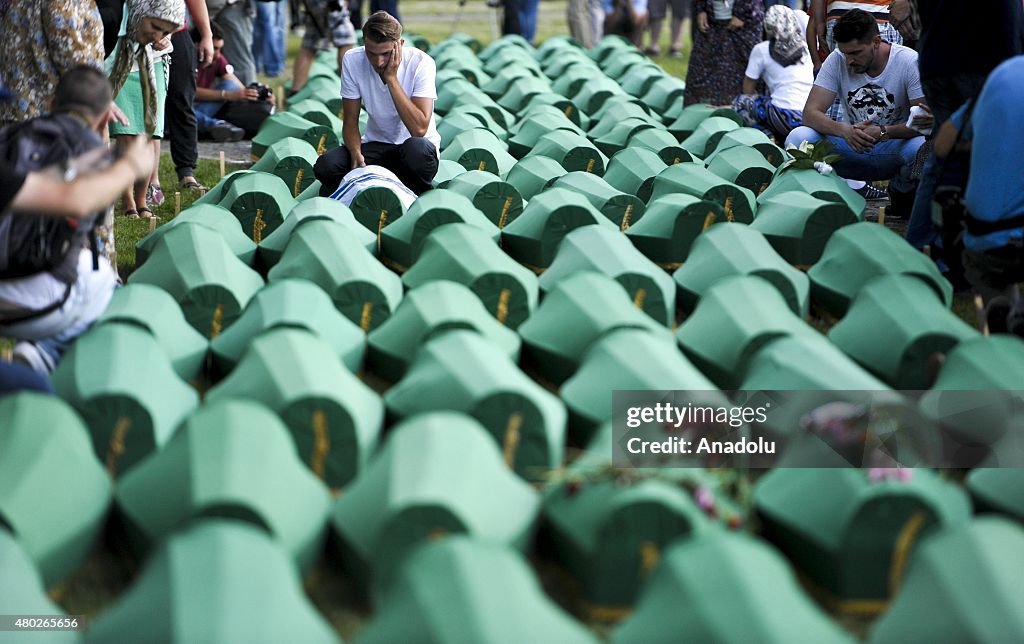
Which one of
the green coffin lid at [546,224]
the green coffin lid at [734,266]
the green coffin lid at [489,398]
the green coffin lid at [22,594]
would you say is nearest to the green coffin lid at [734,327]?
the green coffin lid at [734,266]

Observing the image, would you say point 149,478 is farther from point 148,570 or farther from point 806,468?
point 806,468

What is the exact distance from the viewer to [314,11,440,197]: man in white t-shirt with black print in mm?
6180

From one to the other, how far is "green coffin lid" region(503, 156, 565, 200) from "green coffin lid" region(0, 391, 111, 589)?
315 cm

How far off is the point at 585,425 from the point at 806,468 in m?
0.73

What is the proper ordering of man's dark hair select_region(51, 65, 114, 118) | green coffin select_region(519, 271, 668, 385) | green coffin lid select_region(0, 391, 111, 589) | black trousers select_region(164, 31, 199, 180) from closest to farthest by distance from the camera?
green coffin lid select_region(0, 391, 111, 589), man's dark hair select_region(51, 65, 114, 118), green coffin select_region(519, 271, 668, 385), black trousers select_region(164, 31, 199, 180)

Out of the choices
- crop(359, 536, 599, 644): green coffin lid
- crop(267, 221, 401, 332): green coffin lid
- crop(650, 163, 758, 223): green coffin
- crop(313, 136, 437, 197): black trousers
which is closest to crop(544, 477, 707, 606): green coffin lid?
crop(359, 536, 599, 644): green coffin lid

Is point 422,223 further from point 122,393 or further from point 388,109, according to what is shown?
point 122,393

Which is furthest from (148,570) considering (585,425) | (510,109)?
(510,109)

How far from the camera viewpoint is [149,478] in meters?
3.34

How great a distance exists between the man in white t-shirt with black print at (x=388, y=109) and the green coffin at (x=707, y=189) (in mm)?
1116

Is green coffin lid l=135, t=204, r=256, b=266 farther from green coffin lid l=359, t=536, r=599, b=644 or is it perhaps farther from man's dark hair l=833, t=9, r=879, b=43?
man's dark hair l=833, t=9, r=879, b=43

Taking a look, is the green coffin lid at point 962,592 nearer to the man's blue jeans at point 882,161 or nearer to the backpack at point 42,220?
the backpack at point 42,220

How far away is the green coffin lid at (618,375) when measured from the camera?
3.81 meters

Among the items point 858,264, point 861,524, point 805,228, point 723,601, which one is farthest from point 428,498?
point 805,228
